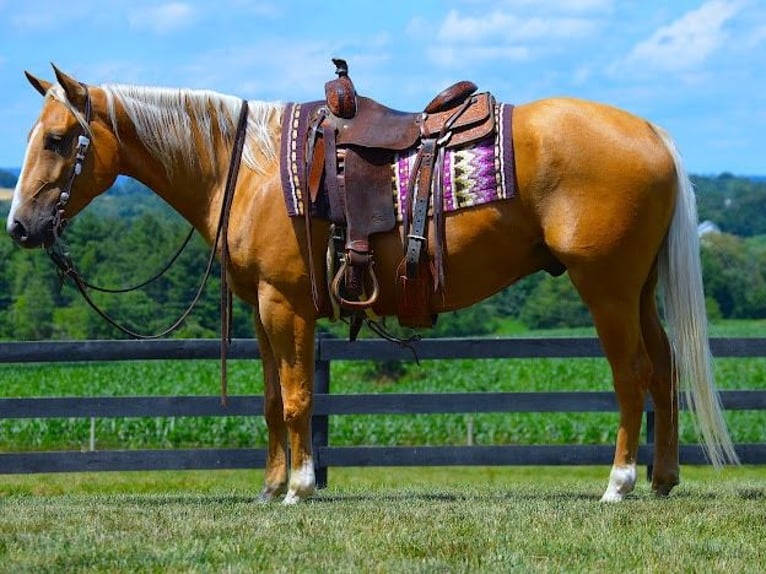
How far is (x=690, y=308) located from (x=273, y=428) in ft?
8.67

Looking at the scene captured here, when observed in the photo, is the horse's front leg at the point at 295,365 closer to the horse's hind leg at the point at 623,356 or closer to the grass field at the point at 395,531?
the grass field at the point at 395,531

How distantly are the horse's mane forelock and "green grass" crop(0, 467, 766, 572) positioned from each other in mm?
2091

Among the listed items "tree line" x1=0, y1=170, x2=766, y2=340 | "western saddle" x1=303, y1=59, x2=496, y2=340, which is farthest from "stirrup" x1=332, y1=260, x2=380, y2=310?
"tree line" x1=0, y1=170, x2=766, y2=340

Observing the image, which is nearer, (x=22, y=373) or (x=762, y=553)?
(x=762, y=553)

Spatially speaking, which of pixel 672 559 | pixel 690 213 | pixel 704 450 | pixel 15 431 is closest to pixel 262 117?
pixel 690 213

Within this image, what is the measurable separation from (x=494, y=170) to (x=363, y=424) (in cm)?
1497

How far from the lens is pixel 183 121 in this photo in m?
7.53

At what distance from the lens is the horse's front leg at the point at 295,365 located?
7238 mm

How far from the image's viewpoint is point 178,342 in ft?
32.4

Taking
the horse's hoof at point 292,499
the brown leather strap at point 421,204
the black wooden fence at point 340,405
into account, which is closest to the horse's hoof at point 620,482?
the brown leather strap at point 421,204

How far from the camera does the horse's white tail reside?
281 inches

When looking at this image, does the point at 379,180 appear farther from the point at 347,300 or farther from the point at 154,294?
the point at 154,294

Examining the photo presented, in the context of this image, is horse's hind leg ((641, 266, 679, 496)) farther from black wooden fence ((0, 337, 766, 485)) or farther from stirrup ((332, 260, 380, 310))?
black wooden fence ((0, 337, 766, 485))

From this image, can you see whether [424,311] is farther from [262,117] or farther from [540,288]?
[540,288]
